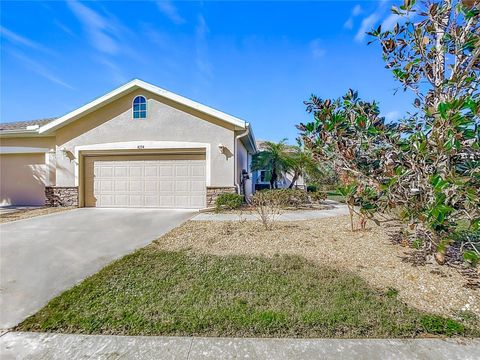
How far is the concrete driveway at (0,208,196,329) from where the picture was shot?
3.73m

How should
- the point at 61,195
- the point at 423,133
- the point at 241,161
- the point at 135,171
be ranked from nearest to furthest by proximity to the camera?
the point at 423,133 → the point at 135,171 → the point at 61,195 → the point at 241,161

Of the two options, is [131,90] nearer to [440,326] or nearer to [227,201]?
[227,201]

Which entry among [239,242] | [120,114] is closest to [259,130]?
[120,114]

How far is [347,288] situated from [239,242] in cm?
268

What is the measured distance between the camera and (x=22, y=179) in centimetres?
1295

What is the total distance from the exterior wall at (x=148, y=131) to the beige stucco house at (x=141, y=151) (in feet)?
0.14

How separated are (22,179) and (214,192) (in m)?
10.2

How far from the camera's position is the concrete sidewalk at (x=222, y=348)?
2447 millimetres

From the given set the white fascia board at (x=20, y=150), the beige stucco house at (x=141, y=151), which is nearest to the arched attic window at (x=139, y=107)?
the beige stucco house at (x=141, y=151)

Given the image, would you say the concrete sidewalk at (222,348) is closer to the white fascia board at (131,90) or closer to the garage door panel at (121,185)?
the white fascia board at (131,90)

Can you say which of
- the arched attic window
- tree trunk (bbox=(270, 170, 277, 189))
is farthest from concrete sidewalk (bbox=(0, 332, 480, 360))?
tree trunk (bbox=(270, 170, 277, 189))

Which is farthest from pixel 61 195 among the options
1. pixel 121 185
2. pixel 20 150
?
pixel 20 150

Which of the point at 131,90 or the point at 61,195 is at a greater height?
the point at 131,90

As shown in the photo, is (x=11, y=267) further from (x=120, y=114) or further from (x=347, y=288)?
(x=120, y=114)
